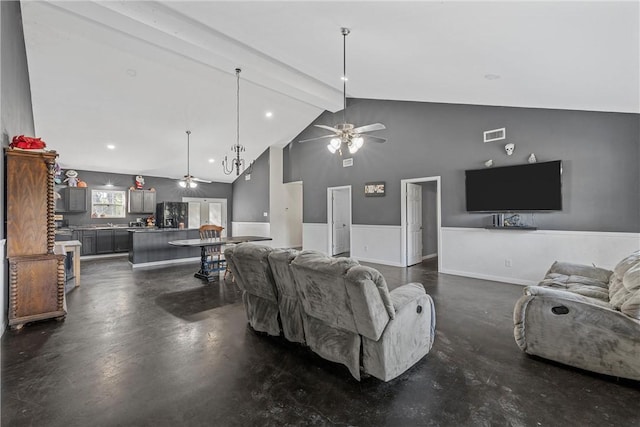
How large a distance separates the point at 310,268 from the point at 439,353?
4.82ft

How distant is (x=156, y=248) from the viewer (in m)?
6.67

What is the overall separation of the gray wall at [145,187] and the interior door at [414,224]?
710cm

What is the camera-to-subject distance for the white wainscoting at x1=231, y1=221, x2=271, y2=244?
948cm

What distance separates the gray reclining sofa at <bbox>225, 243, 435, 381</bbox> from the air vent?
394 cm

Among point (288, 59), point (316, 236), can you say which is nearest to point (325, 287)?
point (288, 59)

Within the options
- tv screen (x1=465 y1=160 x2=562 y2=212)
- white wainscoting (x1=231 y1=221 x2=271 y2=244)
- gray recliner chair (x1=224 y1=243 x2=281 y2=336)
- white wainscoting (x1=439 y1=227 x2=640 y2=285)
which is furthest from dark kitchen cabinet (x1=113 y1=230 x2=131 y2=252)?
tv screen (x1=465 y1=160 x2=562 y2=212)

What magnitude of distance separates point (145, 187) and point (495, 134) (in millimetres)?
9650

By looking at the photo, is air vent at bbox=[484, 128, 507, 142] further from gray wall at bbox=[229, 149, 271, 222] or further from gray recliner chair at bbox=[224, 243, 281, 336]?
gray wall at bbox=[229, 149, 271, 222]

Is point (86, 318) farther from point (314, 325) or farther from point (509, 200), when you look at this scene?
point (509, 200)

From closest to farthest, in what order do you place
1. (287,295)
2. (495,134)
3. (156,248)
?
(287,295) → (495,134) → (156,248)

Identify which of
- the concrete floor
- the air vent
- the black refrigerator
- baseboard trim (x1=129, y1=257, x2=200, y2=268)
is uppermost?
the air vent

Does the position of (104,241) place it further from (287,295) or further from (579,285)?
(579,285)

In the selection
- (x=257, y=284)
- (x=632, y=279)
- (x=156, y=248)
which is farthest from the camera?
(x=156, y=248)

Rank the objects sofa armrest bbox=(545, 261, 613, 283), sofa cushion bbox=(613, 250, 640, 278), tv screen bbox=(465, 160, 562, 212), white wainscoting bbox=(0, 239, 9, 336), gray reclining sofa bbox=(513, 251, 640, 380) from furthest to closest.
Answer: tv screen bbox=(465, 160, 562, 212) → sofa armrest bbox=(545, 261, 613, 283) → white wainscoting bbox=(0, 239, 9, 336) → sofa cushion bbox=(613, 250, 640, 278) → gray reclining sofa bbox=(513, 251, 640, 380)
